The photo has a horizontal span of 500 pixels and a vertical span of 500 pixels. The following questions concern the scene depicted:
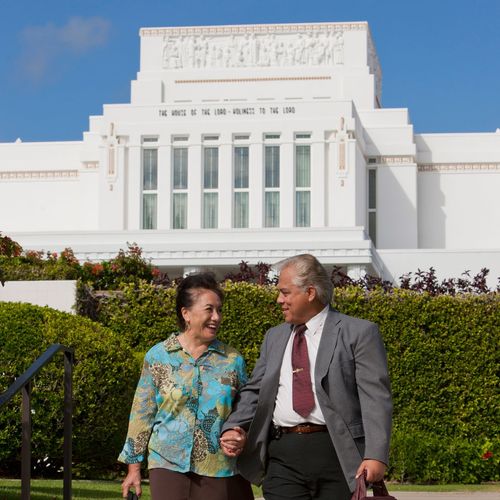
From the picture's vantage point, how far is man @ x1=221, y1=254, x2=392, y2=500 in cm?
476

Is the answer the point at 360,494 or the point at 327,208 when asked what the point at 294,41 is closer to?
the point at 327,208

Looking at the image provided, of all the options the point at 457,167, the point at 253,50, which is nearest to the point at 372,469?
the point at 457,167

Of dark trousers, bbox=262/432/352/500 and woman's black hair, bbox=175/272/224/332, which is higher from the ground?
woman's black hair, bbox=175/272/224/332

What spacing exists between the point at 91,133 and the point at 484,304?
3185cm

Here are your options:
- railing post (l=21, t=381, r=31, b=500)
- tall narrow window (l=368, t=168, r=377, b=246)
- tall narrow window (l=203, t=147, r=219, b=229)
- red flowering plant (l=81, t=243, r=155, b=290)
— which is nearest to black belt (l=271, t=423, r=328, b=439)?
railing post (l=21, t=381, r=31, b=500)

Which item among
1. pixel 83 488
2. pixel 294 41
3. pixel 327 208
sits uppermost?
pixel 294 41

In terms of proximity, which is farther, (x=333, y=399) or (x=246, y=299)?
(x=246, y=299)

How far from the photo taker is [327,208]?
3856 centimetres

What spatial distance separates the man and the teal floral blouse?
96mm

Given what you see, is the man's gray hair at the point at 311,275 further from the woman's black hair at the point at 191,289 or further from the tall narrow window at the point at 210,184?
the tall narrow window at the point at 210,184

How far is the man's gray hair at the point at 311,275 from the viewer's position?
5047 millimetres

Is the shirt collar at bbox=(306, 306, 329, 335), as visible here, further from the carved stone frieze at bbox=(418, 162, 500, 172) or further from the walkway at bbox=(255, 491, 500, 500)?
the carved stone frieze at bbox=(418, 162, 500, 172)

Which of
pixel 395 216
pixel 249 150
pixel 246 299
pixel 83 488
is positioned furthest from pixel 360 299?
pixel 395 216

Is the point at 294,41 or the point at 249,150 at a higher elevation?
the point at 294,41
